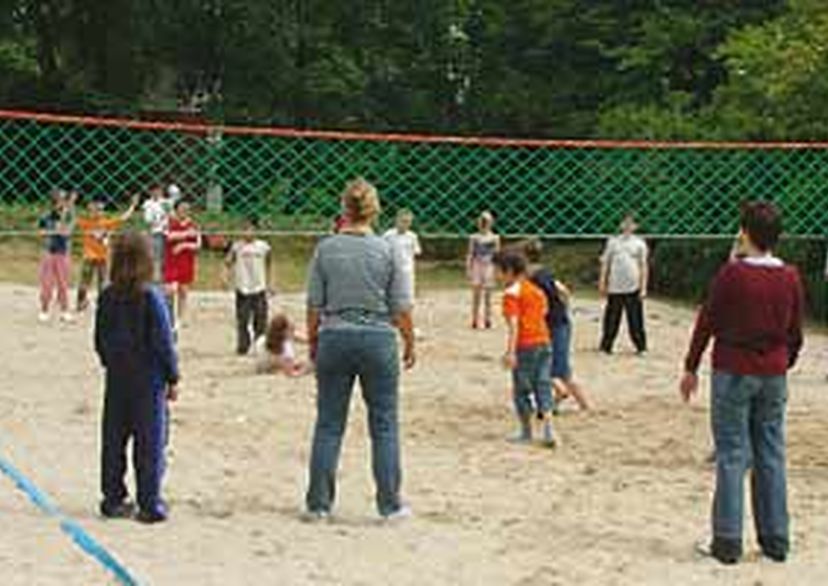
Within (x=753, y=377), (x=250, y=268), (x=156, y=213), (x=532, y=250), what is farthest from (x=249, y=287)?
(x=753, y=377)

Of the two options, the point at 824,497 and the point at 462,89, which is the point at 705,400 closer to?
the point at 824,497

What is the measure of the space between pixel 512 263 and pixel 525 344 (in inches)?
19.8

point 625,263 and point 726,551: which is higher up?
point 625,263

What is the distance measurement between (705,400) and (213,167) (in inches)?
251

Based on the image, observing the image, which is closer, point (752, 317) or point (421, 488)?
point (752, 317)

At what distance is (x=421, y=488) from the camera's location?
8.50 meters

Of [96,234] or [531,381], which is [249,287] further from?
[531,381]

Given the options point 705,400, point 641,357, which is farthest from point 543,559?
point 641,357

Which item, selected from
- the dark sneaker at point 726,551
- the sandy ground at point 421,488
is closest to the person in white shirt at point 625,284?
the sandy ground at point 421,488

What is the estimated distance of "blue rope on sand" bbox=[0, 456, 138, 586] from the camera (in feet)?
20.9

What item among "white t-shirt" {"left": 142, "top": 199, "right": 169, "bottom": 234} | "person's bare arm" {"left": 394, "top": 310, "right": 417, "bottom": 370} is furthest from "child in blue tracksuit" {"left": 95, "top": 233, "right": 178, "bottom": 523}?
"white t-shirt" {"left": 142, "top": 199, "right": 169, "bottom": 234}

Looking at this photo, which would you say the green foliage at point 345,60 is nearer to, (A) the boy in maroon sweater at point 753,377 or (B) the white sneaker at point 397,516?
(B) the white sneaker at point 397,516

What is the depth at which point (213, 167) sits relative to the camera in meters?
16.8

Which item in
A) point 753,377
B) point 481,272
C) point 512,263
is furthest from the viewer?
point 481,272
